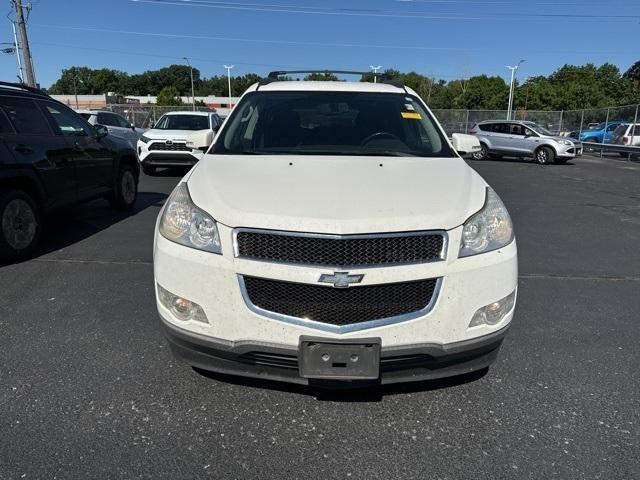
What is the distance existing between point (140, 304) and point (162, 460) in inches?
81.0

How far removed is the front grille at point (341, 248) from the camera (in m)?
2.30

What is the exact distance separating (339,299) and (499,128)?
20661mm

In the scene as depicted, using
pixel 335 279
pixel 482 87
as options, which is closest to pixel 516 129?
pixel 335 279

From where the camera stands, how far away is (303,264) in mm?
2309

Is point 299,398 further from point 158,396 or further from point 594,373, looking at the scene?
point 594,373

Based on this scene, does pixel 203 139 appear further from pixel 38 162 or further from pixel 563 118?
pixel 563 118

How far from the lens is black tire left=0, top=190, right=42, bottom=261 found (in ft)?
16.8

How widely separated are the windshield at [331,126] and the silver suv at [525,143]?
52.5ft

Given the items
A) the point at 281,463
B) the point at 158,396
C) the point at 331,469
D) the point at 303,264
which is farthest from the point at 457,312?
the point at 158,396

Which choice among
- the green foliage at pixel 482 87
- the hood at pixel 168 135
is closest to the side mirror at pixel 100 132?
the hood at pixel 168 135

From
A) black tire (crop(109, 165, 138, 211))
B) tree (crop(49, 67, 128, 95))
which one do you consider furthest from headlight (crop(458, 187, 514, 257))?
tree (crop(49, 67, 128, 95))

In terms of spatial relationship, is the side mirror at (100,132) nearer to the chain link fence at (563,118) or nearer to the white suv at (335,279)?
the white suv at (335,279)

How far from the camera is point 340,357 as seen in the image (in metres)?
2.29

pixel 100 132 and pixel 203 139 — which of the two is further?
pixel 100 132
